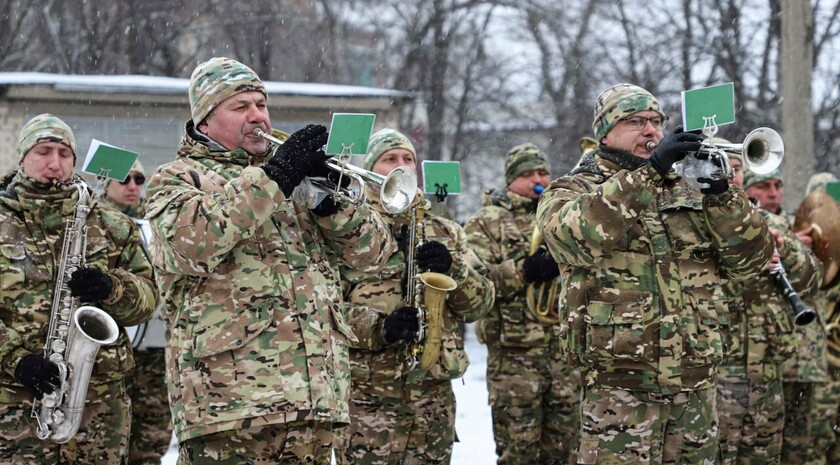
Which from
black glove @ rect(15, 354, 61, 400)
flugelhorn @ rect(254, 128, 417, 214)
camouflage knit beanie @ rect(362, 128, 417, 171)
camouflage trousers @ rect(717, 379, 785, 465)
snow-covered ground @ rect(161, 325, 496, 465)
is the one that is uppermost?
camouflage knit beanie @ rect(362, 128, 417, 171)

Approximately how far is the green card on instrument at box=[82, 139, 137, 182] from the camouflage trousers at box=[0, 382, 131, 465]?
1.20 m

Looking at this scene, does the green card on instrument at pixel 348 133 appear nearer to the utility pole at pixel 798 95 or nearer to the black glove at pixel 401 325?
the black glove at pixel 401 325

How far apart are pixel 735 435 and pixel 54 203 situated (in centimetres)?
440

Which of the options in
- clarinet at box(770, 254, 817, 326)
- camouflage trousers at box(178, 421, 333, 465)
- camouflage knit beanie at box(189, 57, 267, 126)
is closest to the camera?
camouflage trousers at box(178, 421, 333, 465)

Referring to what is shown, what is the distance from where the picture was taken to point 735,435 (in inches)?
283

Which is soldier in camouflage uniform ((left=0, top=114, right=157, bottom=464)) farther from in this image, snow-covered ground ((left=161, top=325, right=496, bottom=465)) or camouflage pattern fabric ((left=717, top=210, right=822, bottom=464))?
camouflage pattern fabric ((left=717, top=210, right=822, bottom=464))

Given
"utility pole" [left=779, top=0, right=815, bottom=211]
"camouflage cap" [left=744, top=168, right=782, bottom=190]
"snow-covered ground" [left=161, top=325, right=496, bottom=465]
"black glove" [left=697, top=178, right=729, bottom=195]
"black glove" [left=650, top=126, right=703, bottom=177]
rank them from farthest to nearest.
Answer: "utility pole" [left=779, top=0, right=815, bottom=211], "snow-covered ground" [left=161, top=325, right=496, bottom=465], "camouflage cap" [left=744, top=168, right=782, bottom=190], "black glove" [left=697, top=178, right=729, bottom=195], "black glove" [left=650, top=126, right=703, bottom=177]

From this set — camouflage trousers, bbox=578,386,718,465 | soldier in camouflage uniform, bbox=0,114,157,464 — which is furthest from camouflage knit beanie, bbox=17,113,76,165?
camouflage trousers, bbox=578,386,718,465

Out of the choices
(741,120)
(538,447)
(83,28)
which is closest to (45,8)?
(83,28)

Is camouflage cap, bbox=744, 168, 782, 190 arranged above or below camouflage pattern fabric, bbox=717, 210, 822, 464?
above

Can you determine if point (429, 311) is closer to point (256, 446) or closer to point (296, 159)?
point (256, 446)

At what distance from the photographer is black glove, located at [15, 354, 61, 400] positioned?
5.41 meters

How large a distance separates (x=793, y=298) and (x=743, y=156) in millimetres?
2264

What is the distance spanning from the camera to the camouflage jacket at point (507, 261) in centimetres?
743
